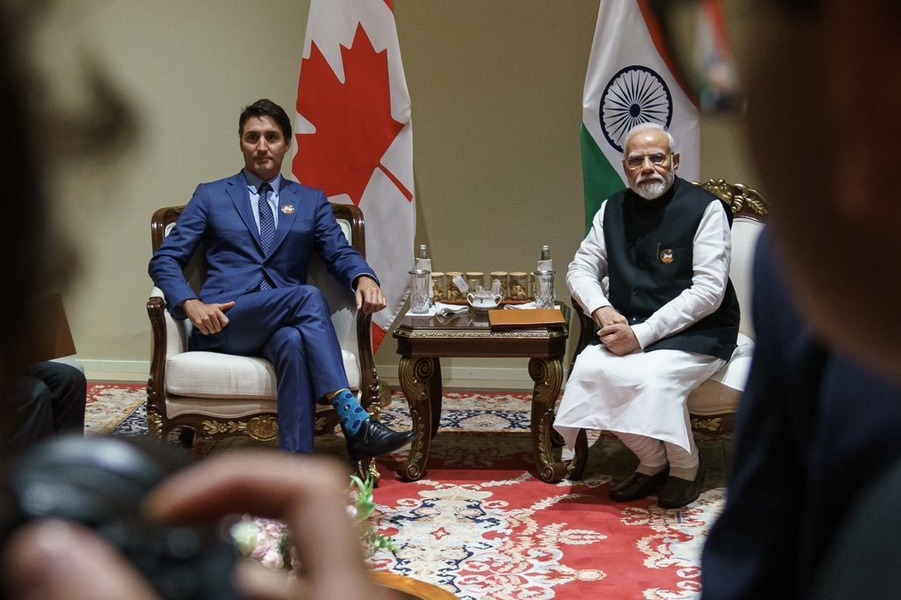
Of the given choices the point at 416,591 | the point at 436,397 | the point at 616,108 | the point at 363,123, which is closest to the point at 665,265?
the point at 616,108

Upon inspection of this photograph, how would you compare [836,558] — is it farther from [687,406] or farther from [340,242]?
[340,242]

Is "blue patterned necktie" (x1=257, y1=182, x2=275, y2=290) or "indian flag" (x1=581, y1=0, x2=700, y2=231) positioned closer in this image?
"blue patterned necktie" (x1=257, y1=182, x2=275, y2=290)

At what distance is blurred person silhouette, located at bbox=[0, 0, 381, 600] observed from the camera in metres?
0.25

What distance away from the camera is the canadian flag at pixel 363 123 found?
5410 millimetres

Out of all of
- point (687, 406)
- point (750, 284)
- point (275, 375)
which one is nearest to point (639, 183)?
point (687, 406)

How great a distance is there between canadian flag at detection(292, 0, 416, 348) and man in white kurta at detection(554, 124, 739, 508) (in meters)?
1.39

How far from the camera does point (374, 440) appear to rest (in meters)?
4.12

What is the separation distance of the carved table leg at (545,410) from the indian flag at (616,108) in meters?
1.25

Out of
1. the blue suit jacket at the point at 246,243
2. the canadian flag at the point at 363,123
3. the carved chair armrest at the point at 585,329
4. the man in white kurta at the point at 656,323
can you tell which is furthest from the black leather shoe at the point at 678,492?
the canadian flag at the point at 363,123

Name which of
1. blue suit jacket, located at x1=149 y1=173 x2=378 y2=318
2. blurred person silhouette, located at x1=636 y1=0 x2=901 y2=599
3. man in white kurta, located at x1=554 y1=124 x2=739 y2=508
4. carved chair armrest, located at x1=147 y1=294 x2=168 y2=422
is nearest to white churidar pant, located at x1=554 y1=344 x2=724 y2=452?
man in white kurta, located at x1=554 y1=124 x2=739 y2=508

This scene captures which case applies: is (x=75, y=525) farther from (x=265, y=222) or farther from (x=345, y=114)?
(x=345, y=114)

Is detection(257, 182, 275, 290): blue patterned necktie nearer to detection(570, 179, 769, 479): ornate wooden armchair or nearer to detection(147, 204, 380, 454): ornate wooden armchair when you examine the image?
detection(147, 204, 380, 454): ornate wooden armchair

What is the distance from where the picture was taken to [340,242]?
4.68 m

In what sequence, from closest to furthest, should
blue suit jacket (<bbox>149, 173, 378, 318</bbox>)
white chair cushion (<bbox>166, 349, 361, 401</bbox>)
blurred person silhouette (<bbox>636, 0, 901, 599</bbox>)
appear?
1. blurred person silhouette (<bbox>636, 0, 901, 599</bbox>)
2. white chair cushion (<bbox>166, 349, 361, 401</bbox>)
3. blue suit jacket (<bbox>149, 173, 378, 318</bbox>)
